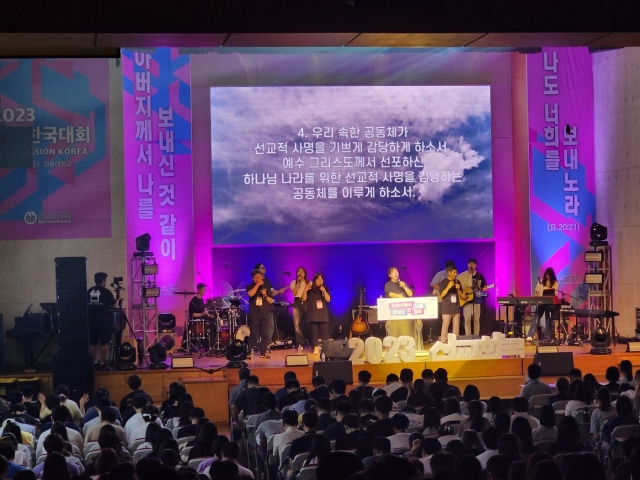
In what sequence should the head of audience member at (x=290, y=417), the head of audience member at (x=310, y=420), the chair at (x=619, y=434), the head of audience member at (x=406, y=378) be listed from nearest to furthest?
1. the head of audience member at (x=310, y=420)
2. the chair at (x=619, y=434)
3. the head of audience member at (x=290, y=417)
4. the head of audience member at (x=406, y=378)

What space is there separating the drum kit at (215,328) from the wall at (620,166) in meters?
6.94

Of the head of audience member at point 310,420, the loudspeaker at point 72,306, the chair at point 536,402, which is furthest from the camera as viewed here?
the loudspeaker at point 72,306

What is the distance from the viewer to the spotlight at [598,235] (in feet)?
59.4

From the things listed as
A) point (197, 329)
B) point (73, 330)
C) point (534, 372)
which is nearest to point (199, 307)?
point (197, 329)

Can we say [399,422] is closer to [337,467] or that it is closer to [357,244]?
[337,467]

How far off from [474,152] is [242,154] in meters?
4.29

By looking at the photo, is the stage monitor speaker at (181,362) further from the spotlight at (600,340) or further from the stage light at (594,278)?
the stage light at (594,278)

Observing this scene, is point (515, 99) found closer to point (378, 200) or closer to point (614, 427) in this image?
point (378, 200)

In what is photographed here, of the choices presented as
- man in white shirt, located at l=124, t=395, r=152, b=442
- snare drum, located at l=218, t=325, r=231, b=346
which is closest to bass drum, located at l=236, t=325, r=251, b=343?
snare drum, located at l=218, t=325, r=231, b=346

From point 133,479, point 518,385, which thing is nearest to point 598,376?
point 518,385

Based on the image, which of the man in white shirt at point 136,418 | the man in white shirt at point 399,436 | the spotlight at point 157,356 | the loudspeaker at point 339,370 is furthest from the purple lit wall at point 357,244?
the man in white shirt at point 399,436

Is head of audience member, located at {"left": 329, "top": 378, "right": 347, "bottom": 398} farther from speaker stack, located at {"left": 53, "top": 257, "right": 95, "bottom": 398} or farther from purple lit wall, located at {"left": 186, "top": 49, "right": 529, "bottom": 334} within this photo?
purple lit wall, located at {"left": 186, "top": 49, "right": 529, "bottom": 334}

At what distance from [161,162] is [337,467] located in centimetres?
1293
